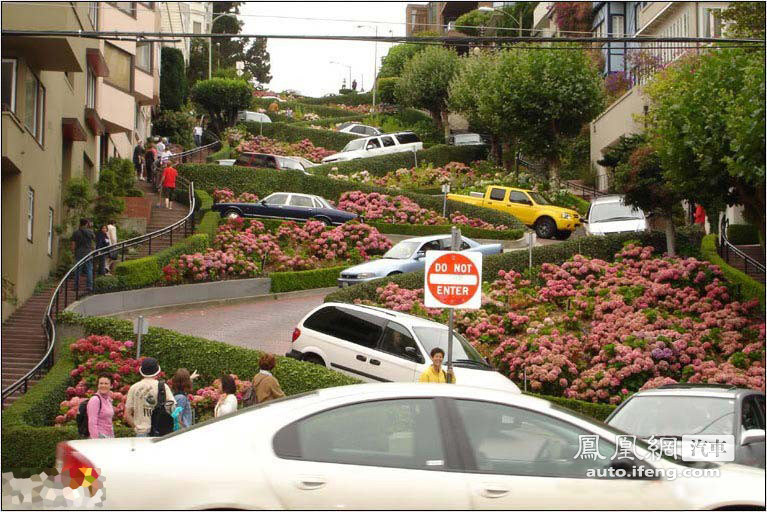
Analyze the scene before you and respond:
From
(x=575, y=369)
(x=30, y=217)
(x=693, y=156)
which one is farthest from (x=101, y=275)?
(x=693, y=156)

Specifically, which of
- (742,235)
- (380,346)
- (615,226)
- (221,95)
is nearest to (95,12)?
(615,226)

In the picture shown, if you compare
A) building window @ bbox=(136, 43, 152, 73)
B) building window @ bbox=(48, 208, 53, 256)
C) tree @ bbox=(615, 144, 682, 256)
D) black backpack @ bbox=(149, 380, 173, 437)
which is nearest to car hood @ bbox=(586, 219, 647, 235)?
tree @ bbox=(615, 144, 682, 256)

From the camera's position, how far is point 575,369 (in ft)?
63.8

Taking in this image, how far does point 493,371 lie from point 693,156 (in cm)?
1000

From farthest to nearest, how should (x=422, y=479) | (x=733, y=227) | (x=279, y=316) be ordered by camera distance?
(x=733, y=227) < (x=279, y=316) < (x=422, y=479)

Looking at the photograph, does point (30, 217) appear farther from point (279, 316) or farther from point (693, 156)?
point (693, 156)

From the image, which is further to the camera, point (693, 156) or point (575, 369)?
point (693, 156)

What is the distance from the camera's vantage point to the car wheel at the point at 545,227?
38781mm

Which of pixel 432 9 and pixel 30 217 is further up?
pixel 432 9

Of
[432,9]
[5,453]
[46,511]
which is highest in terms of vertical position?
[432,9]

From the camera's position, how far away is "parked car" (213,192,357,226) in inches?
1414

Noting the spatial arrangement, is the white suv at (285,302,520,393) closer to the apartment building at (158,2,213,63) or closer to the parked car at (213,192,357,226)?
the parked car at (213,192,357,226)

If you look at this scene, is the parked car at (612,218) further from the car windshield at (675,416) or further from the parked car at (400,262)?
the car windshield at (675,416)

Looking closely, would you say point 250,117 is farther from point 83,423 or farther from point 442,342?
point 83,423
